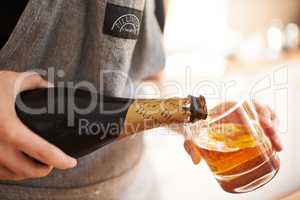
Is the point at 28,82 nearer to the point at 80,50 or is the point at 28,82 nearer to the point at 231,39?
the point at 80,50

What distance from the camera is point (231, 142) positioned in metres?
0.43

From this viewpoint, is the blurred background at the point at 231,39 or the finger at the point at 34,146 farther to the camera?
the blurred background at the point at 231,39

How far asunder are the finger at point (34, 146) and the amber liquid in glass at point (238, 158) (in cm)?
16

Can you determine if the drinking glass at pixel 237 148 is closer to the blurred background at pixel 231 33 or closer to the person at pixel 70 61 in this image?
the person at pixel 70 61

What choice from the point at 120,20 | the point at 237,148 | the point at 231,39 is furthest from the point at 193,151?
the point at 231,39

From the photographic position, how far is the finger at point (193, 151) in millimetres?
458

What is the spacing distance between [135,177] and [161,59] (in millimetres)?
181

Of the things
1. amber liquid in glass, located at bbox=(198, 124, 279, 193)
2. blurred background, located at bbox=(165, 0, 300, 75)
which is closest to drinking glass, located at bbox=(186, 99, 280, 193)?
amber liquid in glass, located at bbox=(198, 124, 279, 193)

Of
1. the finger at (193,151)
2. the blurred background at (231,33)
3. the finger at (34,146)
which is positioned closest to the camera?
the finger at (34,146)

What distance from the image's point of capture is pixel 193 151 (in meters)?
0.48

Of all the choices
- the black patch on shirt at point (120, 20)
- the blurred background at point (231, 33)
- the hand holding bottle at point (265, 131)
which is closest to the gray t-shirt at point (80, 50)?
the black patch on shirt at point (120, 20)

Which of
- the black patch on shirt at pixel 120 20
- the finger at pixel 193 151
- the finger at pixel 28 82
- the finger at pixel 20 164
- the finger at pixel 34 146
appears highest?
the black patch on shirt at pixel 120 20

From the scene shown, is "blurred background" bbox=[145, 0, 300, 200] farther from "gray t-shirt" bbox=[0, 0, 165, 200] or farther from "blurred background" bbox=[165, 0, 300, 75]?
"gray t-shirt" bbox=[0, 0, 165, 200]

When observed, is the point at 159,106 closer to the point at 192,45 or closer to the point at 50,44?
the point at 50,44
